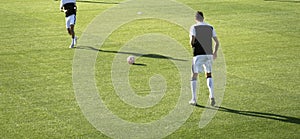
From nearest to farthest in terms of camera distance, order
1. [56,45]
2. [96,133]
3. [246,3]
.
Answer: [96,133] → [56,45] → [246,3]

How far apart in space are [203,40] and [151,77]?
349cm

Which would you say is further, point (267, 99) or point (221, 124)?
point (267, 99)

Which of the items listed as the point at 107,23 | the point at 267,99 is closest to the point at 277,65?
the point at 267,99

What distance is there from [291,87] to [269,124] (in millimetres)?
3442

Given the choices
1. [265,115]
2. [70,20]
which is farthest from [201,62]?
[70,20]

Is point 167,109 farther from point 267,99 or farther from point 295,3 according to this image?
point 295,3

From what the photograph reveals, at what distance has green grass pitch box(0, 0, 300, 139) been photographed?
13.0m

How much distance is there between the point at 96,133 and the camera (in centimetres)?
1259

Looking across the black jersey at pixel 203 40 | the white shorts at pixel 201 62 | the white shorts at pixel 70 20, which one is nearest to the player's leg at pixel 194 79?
the white shorts at pixel 201 62

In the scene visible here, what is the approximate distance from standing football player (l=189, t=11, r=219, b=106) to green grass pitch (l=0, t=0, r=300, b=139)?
0.90 meters

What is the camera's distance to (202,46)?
1419 centimetres

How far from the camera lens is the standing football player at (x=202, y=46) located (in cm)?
1405

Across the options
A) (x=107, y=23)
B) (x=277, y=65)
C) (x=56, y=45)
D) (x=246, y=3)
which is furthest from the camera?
(x=246, y=3)

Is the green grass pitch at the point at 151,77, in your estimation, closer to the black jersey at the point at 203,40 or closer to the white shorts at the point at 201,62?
the white shorts at the point at 201,62
